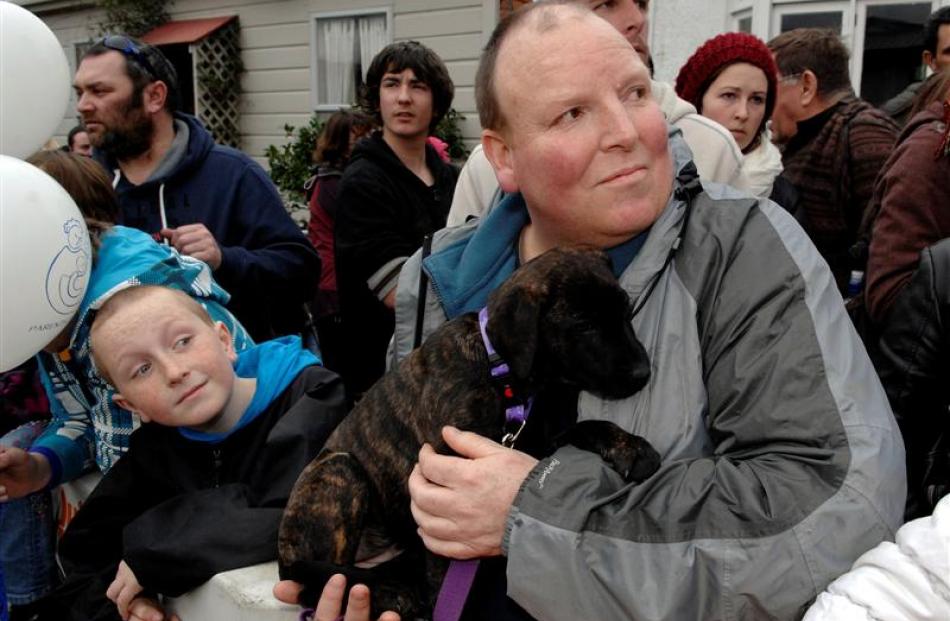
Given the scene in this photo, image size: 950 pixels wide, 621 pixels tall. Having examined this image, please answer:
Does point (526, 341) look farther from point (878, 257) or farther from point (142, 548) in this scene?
point (878, 257)

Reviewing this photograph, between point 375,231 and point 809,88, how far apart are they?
2.67 metres

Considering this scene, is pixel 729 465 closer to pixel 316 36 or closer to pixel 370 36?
pixel 370 36

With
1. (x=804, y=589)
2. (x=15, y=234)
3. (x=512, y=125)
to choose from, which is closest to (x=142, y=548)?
(x=15, y=234)

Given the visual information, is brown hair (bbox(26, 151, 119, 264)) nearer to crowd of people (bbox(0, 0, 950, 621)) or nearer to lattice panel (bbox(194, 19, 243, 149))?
crowd of people (bbox(0, 0, 950, 621))

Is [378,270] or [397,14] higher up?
[397,14]

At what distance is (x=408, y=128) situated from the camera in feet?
14.8

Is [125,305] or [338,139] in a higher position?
[338,139]

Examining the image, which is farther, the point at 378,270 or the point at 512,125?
the point at 378,270

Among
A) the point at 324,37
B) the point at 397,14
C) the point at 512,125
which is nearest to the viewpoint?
the point at 512,125

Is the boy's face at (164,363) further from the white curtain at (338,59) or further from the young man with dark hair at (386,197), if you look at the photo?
the white curtain at (338,59)

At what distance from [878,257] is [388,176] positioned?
246cm

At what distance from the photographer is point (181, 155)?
3994mm

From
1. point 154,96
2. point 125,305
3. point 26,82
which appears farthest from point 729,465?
point 154,96

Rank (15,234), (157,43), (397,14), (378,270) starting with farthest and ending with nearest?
(157,43) → (397,14) → (378,270) → (15,234)
